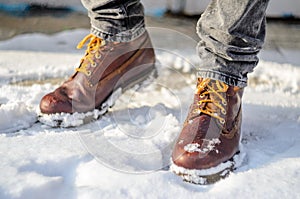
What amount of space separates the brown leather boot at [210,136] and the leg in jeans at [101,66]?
0.23m

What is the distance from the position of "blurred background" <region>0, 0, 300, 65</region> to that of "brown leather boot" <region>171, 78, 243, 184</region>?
88 cm

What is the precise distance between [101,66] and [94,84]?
0.16 feet

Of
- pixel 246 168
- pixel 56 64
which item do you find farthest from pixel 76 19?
pixel 246 168

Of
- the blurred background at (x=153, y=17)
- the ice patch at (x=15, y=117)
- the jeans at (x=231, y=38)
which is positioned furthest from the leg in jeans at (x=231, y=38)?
the blurred background at (x=153, y=17)

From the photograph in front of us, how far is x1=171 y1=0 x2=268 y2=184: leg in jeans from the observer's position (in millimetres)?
869

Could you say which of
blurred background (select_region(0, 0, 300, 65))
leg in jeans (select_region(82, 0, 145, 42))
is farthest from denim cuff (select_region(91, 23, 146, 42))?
blurred background (select_region(0, 0, 300, 65))

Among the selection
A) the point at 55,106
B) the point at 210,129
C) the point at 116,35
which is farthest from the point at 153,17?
the point at 210,129

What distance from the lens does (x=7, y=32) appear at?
180 centimetres

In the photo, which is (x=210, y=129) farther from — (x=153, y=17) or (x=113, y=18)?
(x=153, y=17)

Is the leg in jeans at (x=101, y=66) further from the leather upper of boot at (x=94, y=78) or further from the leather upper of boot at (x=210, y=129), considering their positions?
the leather upper of boot at (x=210, y=129)

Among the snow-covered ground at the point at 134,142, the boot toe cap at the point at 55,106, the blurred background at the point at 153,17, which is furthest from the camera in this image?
the blurred background at the point at 153,17

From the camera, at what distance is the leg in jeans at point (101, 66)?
3.43 feet

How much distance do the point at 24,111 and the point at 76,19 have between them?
0.98 meters

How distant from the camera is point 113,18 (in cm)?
107
